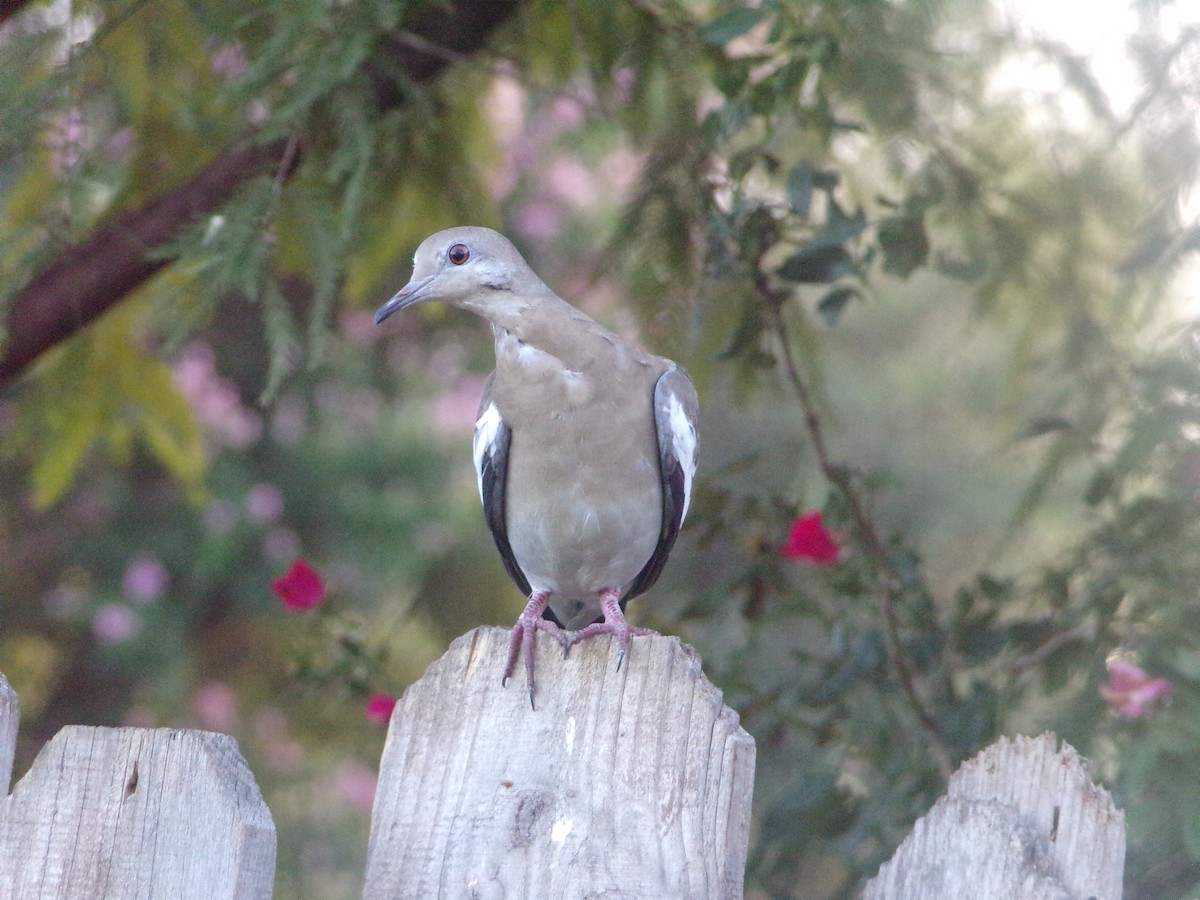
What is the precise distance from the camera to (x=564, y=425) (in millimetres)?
2623

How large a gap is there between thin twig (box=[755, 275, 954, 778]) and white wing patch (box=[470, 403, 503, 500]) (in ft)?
2.04

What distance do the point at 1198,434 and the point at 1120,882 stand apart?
1.42m

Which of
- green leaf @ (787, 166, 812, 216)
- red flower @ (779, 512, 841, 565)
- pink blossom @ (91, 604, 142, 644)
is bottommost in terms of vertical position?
red flower @ (779, 512, 841, 565)

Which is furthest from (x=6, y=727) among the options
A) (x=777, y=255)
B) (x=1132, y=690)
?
(x=777, y=255)

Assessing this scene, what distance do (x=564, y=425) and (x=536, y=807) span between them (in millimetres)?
1221

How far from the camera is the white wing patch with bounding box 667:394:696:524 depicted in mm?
2707

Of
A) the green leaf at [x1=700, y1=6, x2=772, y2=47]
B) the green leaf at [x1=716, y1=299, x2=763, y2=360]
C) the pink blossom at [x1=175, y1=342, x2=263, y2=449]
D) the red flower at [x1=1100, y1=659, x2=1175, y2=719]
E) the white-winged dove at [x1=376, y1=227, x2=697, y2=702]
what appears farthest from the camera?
the pink blossom at [x1=175, y1=342, x2=263, y2=449]

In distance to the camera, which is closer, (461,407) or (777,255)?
(777,255)

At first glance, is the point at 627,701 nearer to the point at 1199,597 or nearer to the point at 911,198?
the point at 1199,597

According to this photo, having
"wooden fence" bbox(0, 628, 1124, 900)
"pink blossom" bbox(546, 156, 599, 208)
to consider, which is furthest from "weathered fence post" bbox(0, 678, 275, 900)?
"pink blossom" bbox(546, 156, 599, 208)

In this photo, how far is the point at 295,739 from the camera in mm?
4887

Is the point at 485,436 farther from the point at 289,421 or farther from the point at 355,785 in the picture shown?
the point at 355,785

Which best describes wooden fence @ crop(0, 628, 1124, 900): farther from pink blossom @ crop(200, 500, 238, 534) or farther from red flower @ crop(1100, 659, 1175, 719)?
pink blossom @ crop(200, 500, 238, 534)

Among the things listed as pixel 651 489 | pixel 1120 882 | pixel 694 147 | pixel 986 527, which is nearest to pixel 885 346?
pixel 986 527
